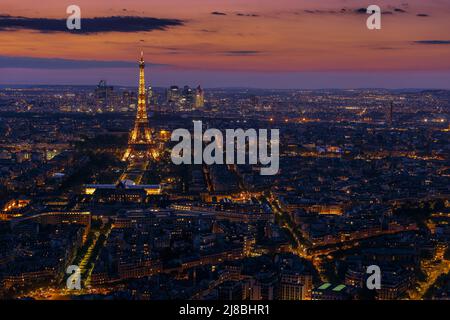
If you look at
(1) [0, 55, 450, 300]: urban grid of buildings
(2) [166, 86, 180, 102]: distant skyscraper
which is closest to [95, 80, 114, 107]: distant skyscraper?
(2) [166, 86, 180, 102]: distant skyscraper

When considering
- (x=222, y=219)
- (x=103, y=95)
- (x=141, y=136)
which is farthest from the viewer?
(x=103, y=95)

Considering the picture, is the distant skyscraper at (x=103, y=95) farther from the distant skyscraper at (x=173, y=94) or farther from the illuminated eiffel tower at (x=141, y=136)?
the illuminated eiffel tower at (x=141, y=136)

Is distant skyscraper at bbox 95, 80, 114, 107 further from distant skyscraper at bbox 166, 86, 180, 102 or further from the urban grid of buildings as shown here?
the urban grid of buildings

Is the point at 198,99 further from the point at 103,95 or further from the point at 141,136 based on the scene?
the point at 141,136

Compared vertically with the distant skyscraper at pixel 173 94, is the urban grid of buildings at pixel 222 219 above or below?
below

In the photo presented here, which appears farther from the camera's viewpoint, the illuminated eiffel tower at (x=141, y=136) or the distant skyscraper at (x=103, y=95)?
the distant skyscraper at (x=103, y=95)

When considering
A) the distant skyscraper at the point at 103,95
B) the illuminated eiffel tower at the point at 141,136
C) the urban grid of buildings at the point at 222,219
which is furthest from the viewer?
the distant skyscraper at the point at 103,95

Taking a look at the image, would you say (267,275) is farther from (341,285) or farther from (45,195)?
(45,195)

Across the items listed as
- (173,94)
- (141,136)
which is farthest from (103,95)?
(141,136)

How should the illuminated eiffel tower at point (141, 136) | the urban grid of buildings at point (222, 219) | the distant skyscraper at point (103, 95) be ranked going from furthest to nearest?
the distant skyscraper at point (103, 95), the illuminated eiffel tower at point (141, 136), the urban grid of buildings at point (222, 219)

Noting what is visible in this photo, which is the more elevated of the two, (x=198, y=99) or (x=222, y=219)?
(x=198, y=99)

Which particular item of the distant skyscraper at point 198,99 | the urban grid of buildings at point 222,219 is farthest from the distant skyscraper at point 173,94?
the urban grid of buildings at point 222,219
